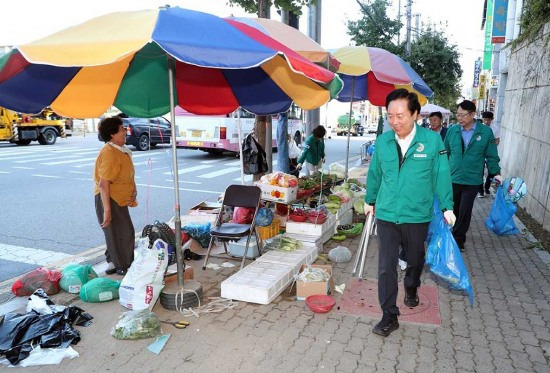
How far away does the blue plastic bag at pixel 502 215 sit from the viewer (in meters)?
6.22

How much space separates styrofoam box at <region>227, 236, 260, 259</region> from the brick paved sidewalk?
0.92 m

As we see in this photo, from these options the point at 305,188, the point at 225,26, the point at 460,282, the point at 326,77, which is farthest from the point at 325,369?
the point at 305,188

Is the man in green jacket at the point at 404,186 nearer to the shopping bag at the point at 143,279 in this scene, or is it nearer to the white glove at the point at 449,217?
the white glove at the point at 449,217

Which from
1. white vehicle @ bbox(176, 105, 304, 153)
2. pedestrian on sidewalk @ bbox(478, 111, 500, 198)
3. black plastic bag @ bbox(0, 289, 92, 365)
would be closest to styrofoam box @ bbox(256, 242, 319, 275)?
black plastic bag @ bbox(0, 289, 92, 365)

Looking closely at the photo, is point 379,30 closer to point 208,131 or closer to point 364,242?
point 208,131

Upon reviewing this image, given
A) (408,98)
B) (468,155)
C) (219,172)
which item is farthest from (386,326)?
(219,172)

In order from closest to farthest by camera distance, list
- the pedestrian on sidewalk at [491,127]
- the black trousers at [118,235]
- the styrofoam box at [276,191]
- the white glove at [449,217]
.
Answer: the white glove at [449,217] < the black trousers at [118,235] < the styrofoam box at [276,191] < the pedestrian on sidewalk at [491,127]

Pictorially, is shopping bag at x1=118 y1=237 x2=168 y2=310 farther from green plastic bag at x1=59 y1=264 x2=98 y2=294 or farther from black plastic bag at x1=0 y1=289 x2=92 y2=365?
green plastic bag at x1=59 y1=264 x2=98 y2=294

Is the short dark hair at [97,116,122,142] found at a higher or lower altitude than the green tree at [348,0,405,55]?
→ lower

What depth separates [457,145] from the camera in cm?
554

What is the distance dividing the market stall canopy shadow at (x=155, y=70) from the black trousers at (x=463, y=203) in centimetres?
232

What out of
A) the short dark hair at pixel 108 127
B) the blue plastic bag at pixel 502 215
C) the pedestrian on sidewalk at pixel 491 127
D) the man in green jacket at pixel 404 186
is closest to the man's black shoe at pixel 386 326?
the man in green jacket at pixel 404 186

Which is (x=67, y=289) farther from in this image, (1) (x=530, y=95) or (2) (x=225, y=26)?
(1) (x=530, y=95)

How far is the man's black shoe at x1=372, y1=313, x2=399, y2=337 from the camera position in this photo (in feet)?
11.5
